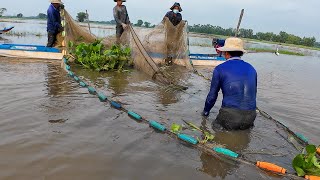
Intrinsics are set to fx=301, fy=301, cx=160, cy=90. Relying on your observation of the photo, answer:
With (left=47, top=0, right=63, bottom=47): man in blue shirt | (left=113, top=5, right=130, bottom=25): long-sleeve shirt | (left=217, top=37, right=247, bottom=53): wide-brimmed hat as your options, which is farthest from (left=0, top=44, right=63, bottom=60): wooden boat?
(left=217, top=37, right=247, bottom=53): wide-brimmed hat

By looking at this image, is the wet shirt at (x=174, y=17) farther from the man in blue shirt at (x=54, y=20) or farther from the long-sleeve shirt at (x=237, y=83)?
the long-sleeve shirt at (x=237, y=83)

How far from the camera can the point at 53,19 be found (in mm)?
9711

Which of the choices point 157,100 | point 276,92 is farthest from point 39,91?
point 276,92

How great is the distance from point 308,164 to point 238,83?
1.35m

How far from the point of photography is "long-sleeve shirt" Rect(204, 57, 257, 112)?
410cm

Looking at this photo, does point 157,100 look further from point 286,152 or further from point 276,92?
point 276,92

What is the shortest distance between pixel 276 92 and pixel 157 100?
389 cm

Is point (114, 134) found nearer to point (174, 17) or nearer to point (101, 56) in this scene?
point (101, 56)

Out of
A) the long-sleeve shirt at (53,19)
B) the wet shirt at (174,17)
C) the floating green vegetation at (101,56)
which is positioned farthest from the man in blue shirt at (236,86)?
the long-sleeve shirt at (53,19)

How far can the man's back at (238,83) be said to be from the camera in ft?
13.5

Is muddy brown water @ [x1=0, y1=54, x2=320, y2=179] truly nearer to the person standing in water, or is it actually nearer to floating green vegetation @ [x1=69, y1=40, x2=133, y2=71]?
floating green vegetation @ [x1=69, y1=40, x2=133, y2=71]

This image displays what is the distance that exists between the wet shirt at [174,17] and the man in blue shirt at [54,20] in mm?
3634

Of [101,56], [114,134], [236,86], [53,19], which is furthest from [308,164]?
[53,19]

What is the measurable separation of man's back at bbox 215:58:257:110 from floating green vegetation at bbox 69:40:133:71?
4943 mm
